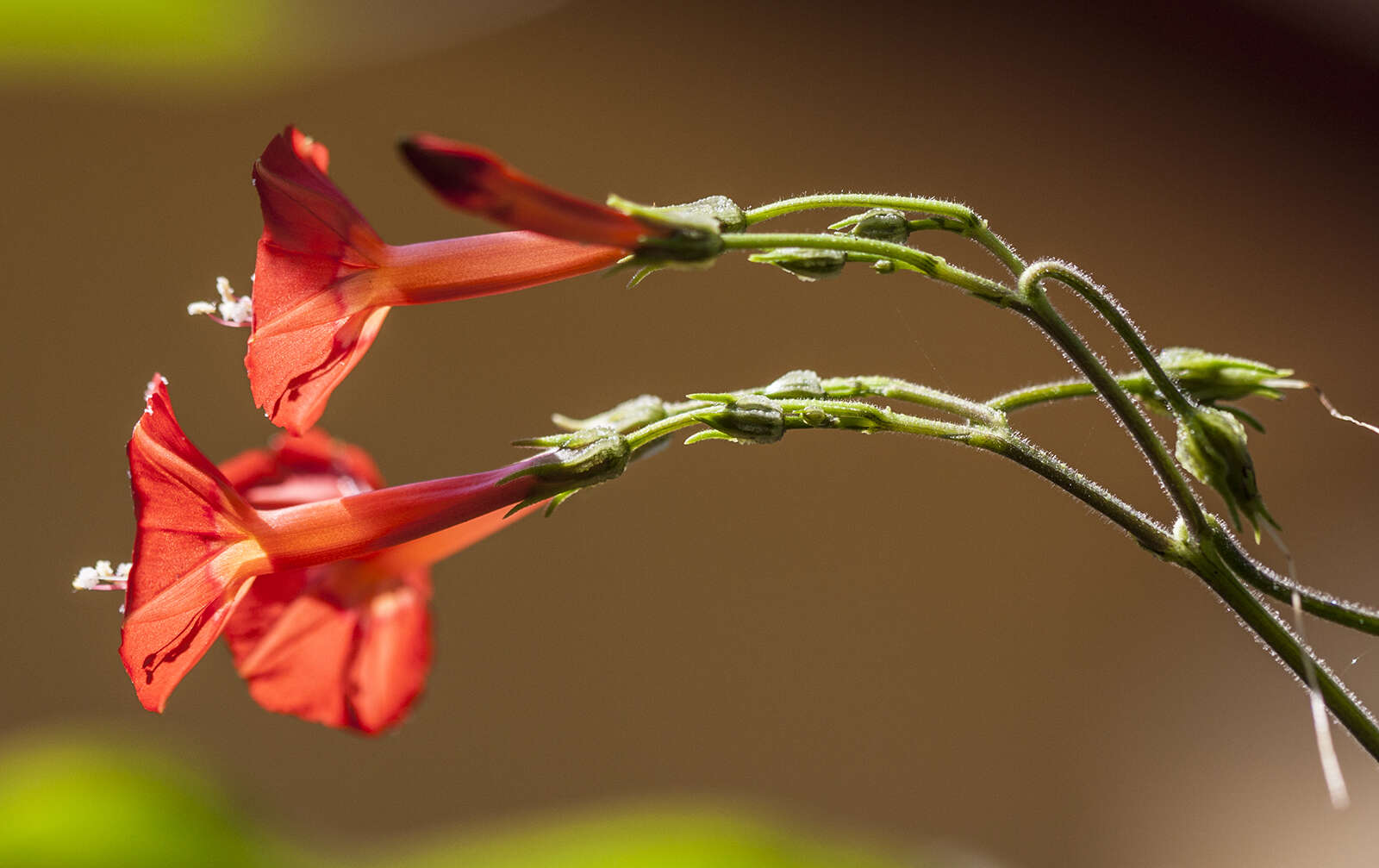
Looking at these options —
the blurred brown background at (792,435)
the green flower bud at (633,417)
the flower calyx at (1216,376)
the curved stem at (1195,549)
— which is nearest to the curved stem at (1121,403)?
the curved stem at (1195,549)

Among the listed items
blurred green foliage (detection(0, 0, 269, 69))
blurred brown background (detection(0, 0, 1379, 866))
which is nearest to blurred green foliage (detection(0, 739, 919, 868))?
blurred green foliage (detection(0, 0, 269, 69))

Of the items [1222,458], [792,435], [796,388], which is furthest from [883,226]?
[792,435]

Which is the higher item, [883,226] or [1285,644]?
[883,226]

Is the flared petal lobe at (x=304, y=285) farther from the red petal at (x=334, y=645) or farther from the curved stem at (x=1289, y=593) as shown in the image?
the curved stem at (x=1289, y=593)

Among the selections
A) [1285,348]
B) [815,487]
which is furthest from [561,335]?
[1285,348]

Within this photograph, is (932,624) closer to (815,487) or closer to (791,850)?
(815,487)

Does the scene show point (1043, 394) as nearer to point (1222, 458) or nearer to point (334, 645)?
point (1222, 458)
